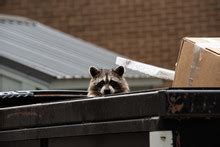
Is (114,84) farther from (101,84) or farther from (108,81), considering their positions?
(101,84)

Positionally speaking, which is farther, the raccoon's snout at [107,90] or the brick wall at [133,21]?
the brick wall at [133,21]

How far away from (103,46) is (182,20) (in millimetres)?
1799

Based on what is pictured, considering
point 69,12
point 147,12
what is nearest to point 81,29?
point 69,12

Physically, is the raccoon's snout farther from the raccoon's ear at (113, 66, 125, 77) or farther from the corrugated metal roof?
the corrugated metal roof

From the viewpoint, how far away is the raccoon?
7715mm

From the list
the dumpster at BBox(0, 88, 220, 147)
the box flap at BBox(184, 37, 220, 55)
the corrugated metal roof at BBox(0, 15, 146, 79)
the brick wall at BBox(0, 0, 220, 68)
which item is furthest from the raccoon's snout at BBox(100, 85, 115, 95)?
the brick wall at BBox(0, 0, 220, 68)

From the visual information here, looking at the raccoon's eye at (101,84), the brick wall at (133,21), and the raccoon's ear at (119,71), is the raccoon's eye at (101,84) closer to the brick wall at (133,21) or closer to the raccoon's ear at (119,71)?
the raccoon's ear at (119,71)

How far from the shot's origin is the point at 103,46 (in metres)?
16.1

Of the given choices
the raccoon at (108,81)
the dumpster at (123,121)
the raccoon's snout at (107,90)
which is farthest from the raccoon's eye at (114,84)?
the dumpster at (123,121)

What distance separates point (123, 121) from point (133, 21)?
43.4 feet

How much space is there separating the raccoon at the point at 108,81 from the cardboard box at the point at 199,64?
362 centimetres

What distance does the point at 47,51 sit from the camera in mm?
12281

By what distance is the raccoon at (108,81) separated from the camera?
771cm

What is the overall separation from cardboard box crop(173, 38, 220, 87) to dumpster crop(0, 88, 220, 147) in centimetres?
65
